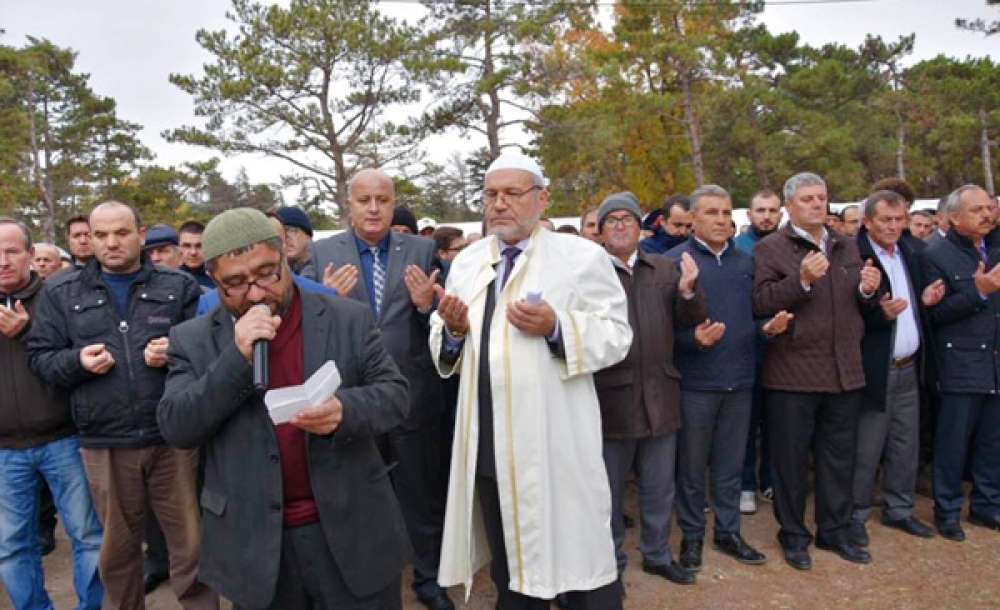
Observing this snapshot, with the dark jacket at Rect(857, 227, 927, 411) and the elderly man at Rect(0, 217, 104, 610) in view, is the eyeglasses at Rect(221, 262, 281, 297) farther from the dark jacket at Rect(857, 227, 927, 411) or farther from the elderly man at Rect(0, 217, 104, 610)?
the dark jacket at Rect(857, 227, 927, 411)

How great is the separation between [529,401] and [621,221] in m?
1.57

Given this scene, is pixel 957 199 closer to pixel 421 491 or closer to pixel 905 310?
pixel 905 310

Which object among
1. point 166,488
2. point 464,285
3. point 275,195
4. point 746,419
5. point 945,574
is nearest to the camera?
point 464,285

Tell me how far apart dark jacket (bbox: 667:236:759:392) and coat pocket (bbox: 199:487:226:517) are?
2853 mm

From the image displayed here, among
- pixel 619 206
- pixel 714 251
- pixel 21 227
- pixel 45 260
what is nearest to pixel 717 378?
pixel 714 251

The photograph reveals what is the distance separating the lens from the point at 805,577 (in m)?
4.21

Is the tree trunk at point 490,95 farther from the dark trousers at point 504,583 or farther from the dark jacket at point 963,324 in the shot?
the dark trousers at point 504,583

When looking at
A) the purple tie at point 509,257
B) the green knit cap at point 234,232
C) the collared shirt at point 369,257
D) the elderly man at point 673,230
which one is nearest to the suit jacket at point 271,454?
the green knit cap at point 234,232

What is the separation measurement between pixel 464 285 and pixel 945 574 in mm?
3426

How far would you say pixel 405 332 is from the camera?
3844 millimetres

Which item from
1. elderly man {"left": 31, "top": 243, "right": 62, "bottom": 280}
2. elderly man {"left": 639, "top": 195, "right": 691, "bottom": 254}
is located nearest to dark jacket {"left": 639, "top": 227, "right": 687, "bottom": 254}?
elderly man {"left": 639, "top": 195, "right": 691, "bottom": 254}

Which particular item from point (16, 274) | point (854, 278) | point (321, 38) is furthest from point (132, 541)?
point (321, 38)

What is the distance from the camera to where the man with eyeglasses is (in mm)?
2211

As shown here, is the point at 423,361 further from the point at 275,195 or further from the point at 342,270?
the point at 275,195
